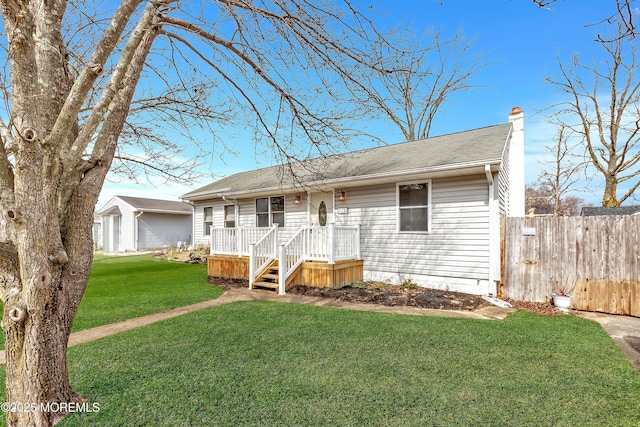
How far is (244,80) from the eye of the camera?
4703mm

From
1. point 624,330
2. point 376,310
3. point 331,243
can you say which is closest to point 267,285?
point 331,243

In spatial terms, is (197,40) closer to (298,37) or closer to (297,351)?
(298,37)

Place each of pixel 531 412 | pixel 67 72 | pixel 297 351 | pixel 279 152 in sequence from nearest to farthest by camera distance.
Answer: pixel 531 412, pixel 67 72, pixel 297 351, pixel 279 152

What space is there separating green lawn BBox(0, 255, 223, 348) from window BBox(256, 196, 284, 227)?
105 inches

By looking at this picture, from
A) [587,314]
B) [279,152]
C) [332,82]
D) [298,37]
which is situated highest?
[298,37]

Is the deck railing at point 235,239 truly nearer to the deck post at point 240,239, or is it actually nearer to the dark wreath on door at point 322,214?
the deck post at point 240,239

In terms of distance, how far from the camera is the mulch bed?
20.1 feet

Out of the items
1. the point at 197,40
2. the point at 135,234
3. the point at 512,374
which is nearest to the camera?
the point at 512,374

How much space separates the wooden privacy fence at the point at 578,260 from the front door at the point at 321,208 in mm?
4577

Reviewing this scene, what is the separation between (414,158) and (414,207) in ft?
4.34

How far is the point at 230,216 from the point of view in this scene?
12.6 meters

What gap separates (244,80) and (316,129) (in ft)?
4.16

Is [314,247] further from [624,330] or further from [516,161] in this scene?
[516,161]

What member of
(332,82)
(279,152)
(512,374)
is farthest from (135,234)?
(512,374)
